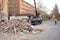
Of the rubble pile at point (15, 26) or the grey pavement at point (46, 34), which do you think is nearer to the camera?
the grey pavement at point (46, 34)

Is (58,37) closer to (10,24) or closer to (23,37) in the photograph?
(23,37)

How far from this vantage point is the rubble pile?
10.9 ft

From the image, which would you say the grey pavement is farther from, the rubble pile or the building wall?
the building wall

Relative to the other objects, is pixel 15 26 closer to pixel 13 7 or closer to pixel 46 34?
pixel 13 7

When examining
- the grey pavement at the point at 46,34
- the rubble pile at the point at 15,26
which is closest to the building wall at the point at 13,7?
the rubble pile at the point at 15,26

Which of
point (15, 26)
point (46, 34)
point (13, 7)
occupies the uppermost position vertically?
point (13, 7)

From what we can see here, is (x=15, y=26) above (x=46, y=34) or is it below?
above

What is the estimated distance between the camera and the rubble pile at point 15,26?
3.31m

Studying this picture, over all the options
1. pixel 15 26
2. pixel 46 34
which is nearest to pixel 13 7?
pixel 15 26

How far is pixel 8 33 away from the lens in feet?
10.7

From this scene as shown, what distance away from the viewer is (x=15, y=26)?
3.43 m

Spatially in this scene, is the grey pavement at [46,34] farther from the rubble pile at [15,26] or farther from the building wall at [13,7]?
the building wall at [13,7]

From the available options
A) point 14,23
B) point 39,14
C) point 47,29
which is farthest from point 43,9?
point 14,23

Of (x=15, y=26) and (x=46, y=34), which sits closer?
(x=46, y=34)
